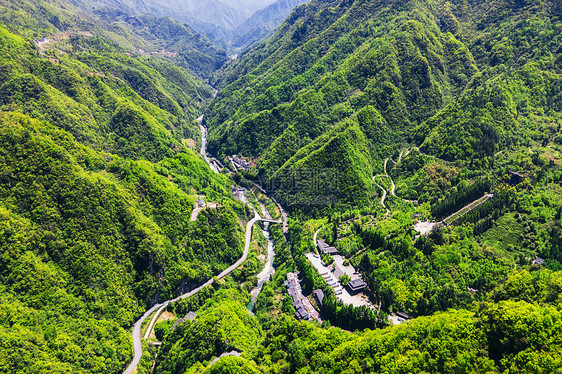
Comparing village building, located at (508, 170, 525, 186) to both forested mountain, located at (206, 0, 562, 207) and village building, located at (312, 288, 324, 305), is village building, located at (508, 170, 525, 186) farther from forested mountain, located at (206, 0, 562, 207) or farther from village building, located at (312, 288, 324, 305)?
village building, located at (312, 288, 324, 305)

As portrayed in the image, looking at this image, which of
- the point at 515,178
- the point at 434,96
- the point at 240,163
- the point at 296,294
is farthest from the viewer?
the point at 240,163

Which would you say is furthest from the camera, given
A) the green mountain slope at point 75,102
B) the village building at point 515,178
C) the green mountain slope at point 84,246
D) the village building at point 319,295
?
the green mountain slope at point 75,102

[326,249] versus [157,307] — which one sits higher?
[157,307]

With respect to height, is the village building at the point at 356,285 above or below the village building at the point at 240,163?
below

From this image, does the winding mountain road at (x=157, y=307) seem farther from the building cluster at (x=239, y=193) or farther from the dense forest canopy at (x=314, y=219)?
the building cluster at (x=239, y=193)

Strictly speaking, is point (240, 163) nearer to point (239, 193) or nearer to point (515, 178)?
point (239, 193)

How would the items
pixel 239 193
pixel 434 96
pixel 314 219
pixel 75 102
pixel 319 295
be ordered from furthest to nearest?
1. pixel 434 96
2. pixel 75 102
3. pixel 239 193
4. pixel 314 219
5. pixel 319 295

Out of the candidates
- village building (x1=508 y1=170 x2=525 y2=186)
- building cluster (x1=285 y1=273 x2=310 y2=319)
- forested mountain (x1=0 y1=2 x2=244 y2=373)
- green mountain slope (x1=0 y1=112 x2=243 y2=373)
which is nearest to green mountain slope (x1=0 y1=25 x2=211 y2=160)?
forested mountain (x1=0 y1=2 x2=244 y2=373)

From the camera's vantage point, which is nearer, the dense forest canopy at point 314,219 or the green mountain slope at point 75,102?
the dense forest canopy at point 314,219

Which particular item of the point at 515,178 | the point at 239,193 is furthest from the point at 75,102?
the point at 515,178

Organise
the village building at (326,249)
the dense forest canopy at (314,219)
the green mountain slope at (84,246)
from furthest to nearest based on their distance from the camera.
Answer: the village building at (326,249)
the green mountain slope at (84,246)
the dense forest canopy at (314,219)

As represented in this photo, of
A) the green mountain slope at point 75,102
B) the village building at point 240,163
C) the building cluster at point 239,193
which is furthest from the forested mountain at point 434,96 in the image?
the green mountain slope at point 75,102
